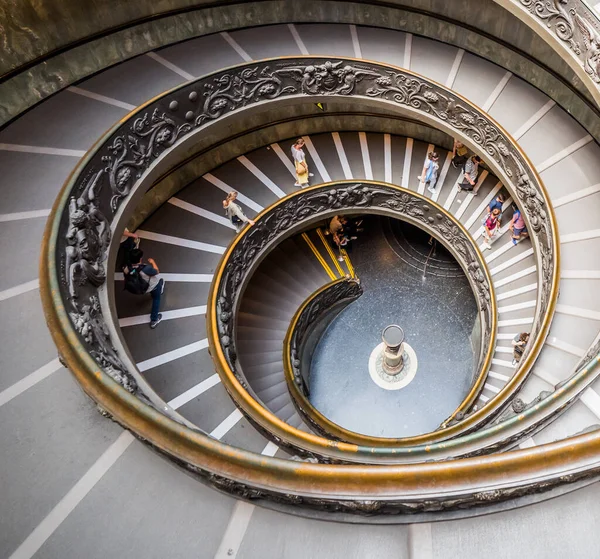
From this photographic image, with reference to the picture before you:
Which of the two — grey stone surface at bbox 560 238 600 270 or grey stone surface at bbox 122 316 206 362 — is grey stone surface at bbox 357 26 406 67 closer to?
grey stone surface at bbox 560 238 600 270

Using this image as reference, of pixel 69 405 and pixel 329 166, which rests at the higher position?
pixel 329 166

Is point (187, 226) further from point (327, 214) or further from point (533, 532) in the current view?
point (533, 532)

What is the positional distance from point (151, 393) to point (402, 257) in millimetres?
10535

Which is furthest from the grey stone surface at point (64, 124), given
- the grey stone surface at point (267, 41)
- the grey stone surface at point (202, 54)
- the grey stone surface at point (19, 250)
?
the grey stone surface at point (267, 41)

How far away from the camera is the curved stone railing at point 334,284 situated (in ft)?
29.2

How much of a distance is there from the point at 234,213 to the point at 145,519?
300 inches

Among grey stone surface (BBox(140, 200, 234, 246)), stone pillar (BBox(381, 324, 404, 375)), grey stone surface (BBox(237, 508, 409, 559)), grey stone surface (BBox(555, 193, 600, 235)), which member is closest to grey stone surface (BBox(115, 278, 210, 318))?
grey stone surface (BBox(140, 200, 234, 246))

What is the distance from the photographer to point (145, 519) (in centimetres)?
363

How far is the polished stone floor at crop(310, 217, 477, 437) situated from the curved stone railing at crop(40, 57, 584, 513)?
135 inches

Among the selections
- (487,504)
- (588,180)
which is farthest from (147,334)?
(588,180)

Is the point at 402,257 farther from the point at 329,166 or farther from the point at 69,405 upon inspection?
the point at 69,405

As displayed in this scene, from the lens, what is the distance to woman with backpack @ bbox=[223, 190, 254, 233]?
10289 millimetres

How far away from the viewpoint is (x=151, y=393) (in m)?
5.47

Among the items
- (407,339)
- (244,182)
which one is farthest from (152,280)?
(407,339)
